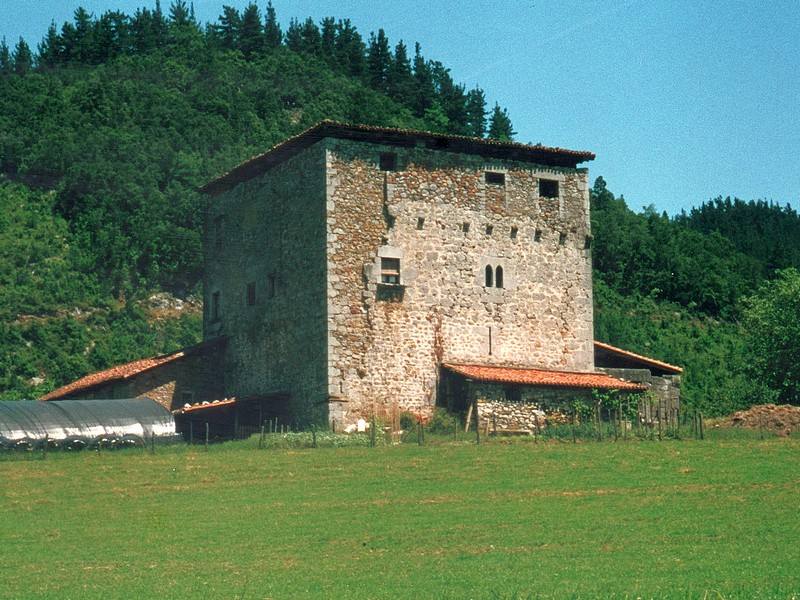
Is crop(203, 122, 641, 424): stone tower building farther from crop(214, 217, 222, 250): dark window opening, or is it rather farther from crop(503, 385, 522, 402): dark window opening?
crop(214, 217, 222, 250): dark window opening

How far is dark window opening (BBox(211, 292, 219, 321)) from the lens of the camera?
5416cm

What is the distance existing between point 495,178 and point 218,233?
1137 cm

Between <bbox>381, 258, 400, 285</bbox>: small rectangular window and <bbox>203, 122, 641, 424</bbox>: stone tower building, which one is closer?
<bbox>203, 122, 641, 424</bbox>: stone tower building

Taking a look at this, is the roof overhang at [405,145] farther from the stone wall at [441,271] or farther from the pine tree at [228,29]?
the pine tree at [228,29]

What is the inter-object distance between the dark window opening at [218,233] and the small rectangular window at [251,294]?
329cm

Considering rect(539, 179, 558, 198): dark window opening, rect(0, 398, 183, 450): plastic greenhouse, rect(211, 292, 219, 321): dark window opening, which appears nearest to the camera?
rect(0, 398, 183, 450): plastic greenhouse

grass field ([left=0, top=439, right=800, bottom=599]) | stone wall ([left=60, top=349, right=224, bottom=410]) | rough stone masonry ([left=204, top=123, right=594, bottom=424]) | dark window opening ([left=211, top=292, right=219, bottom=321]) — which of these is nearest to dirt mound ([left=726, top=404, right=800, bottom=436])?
grass field ([left=0, top=439, right=800, bottom=599])

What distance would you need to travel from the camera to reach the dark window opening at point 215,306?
54156 millimetres

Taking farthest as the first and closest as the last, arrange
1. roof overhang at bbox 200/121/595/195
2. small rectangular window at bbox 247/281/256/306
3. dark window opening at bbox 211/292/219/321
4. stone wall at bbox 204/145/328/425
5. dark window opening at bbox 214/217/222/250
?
dark window opening at bbox 211/292/219/321, dark window opening at bbox 214/217/222/250, small rectangular window at bbox 247/281/256/306, roof overhang at bbox 200/121/595/195, stone wall at bbox 204/145/328/425

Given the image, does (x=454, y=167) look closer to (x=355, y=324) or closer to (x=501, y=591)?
(x=355, y=324)

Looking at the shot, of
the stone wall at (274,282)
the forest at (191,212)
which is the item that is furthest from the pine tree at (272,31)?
the stone wall at (274,282)

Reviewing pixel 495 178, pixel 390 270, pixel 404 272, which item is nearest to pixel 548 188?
pixel 495 178

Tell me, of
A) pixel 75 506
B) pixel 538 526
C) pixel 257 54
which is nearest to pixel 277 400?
pixel 75 506

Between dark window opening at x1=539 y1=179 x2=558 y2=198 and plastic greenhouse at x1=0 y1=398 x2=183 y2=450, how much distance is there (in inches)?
604
